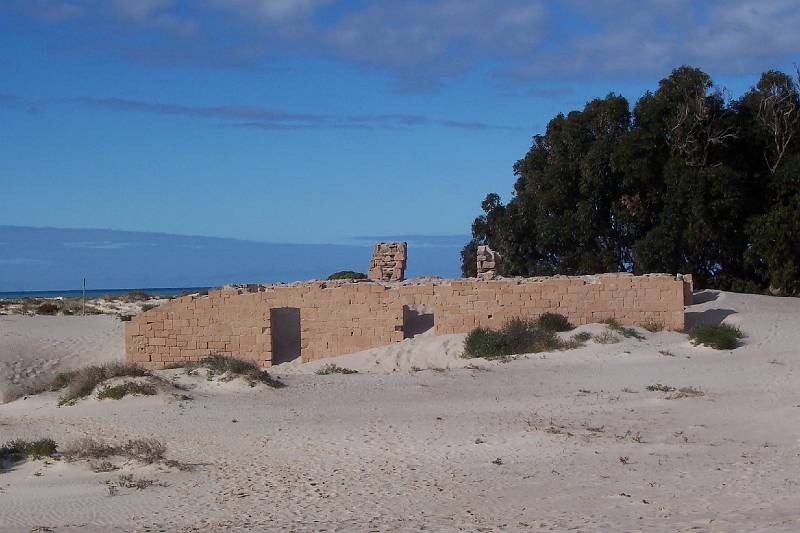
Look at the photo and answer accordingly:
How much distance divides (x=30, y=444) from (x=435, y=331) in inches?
402

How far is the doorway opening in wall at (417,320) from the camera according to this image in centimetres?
2024

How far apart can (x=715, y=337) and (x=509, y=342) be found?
4098 millimetres

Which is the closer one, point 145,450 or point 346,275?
point 145,450

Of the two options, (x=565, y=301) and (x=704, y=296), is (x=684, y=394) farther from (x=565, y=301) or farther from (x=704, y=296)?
(x=704, y=296)

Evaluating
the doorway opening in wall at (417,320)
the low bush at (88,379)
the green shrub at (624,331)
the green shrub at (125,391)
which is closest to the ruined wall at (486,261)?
the doorway opening in wall at (417,320)

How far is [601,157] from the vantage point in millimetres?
27375

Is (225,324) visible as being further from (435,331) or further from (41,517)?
(41,517)

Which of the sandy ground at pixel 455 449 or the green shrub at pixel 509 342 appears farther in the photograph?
the green shrub at pixel 509 342

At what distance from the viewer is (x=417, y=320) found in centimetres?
2056

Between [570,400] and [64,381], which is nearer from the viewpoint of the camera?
[570,400]

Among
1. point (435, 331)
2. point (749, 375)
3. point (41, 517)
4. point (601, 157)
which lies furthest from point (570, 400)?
point (601, 157)

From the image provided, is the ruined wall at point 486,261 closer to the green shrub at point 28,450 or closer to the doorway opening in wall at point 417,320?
the doorway opening in wall at point 417,320

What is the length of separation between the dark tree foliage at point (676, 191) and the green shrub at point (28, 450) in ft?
63.5

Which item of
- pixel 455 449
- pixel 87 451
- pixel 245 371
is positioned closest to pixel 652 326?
pixel 245 371
